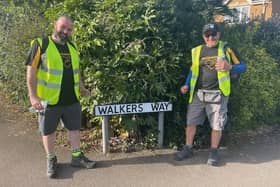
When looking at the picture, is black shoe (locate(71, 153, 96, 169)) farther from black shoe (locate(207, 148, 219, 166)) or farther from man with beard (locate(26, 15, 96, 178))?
black shoe (locate(207, 148, 219, 166))

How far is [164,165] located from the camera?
398 cm

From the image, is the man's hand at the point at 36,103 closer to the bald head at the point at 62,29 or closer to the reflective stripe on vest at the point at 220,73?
the bald head at the point at 62,29

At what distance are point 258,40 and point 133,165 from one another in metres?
4.03

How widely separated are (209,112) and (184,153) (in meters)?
0.65

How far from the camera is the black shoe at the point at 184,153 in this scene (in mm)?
4129

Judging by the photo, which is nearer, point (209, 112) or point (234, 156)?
point (209, 112)

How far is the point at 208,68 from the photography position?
12.7 feet

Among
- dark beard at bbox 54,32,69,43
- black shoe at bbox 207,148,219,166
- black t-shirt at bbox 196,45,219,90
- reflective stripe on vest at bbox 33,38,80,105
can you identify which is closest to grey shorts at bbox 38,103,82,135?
reflective stripe on vest at bbox 33,38,80,105

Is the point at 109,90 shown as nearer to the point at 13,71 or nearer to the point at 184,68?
the point at 184,68

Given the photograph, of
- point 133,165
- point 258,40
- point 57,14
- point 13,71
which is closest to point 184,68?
point 133,165

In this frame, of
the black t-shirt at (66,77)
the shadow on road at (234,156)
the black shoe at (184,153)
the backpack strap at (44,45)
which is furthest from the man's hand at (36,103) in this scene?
the black shoe at (184,153)

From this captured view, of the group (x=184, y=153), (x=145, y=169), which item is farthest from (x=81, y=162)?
(x=184, y=153)

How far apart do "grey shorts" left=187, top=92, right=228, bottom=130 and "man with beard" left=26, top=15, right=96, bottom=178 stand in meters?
1.51

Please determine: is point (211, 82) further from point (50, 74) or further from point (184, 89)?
point (50, 74)
